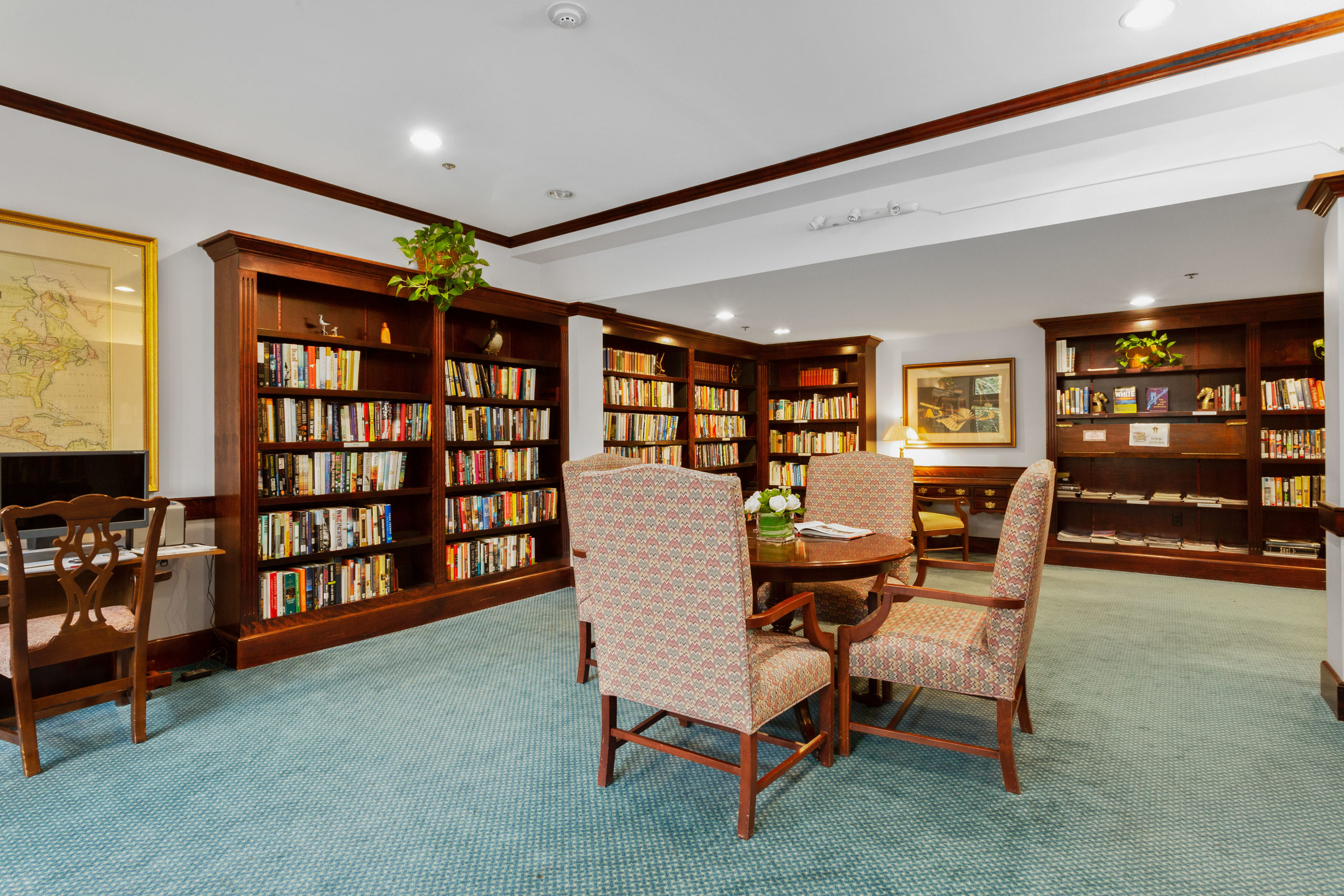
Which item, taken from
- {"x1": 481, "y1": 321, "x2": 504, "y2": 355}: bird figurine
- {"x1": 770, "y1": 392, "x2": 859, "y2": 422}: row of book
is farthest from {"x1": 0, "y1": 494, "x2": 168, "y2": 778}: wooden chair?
{"x1": 770, "y1": 392, "x2": 859, "y2": 422}: row of book

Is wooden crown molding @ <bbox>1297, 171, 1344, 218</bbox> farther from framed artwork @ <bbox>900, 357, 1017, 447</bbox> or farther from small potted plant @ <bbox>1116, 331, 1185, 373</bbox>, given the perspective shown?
framed artwork @ <bbox>900, 357, 1017, 447</bbox>

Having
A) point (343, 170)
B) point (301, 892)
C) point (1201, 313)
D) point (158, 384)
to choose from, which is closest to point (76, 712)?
point (158, 384)

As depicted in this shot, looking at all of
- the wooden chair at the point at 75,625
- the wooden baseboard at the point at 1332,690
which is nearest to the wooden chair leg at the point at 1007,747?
the wooden baseboard at the point at 1332,690

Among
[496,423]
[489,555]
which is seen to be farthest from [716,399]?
[489,555]

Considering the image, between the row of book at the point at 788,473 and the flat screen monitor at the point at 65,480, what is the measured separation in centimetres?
594

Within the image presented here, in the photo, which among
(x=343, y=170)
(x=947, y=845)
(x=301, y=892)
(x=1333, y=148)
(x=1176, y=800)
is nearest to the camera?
(x=301, y=892)

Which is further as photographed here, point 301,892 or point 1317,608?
point 1317,608

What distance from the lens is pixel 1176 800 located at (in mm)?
2250

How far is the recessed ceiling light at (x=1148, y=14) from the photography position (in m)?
2.61

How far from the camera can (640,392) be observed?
6469mm

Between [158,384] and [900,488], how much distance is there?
405 cm

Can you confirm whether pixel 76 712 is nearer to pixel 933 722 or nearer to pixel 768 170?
pixel 933 722

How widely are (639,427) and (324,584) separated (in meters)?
3.06

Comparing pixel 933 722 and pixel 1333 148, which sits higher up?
pixel 1333 148
